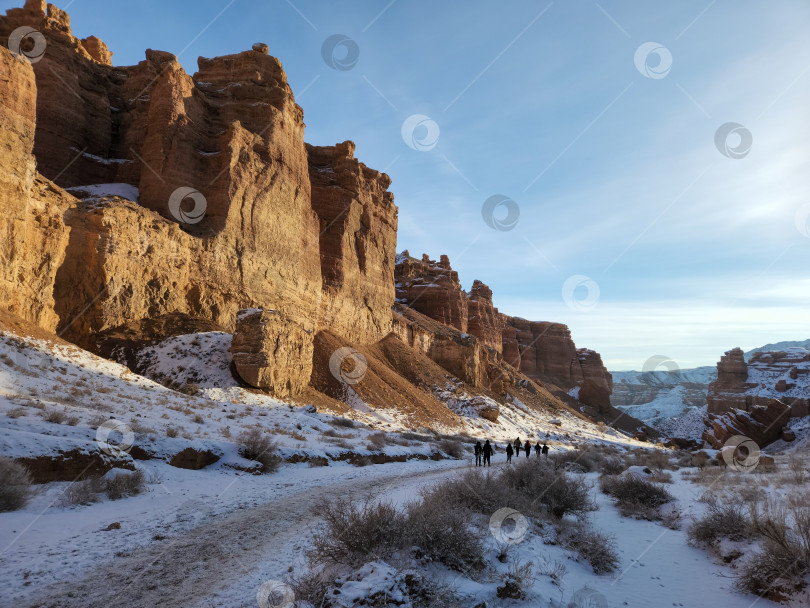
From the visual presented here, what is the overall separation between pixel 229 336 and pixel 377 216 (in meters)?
31.8

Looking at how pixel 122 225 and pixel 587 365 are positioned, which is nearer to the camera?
pixel 122 225

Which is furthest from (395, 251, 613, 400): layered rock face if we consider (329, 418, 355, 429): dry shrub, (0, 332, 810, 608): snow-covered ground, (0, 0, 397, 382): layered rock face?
(0, 332, 810, 608): snow-covered ground

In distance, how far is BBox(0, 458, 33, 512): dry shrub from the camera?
19.6 ft

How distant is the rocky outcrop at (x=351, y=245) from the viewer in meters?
45.6

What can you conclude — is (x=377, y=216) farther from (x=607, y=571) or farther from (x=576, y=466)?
(x=607, y=571)

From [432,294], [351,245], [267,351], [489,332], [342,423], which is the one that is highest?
[432,294]

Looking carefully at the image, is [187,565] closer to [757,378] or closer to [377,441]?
[377,441]

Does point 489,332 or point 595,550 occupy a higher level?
point 489,332

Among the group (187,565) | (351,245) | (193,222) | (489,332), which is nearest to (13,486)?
(187,565)

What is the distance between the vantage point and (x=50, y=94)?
29.7m

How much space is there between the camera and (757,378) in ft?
331

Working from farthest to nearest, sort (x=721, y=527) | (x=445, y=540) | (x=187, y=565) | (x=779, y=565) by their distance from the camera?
(x=721, y=527), (x=779, y=565), (x=187, y=565), (x=445, y=540)

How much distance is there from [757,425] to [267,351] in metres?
48.8

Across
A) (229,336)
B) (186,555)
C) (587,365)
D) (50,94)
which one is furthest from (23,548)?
(587,365)
